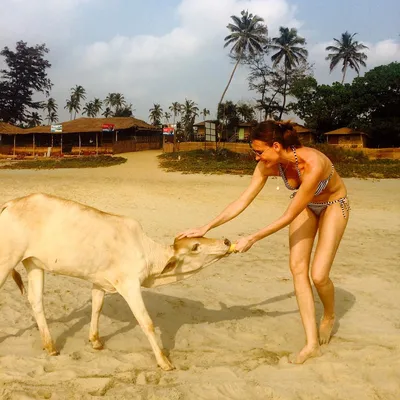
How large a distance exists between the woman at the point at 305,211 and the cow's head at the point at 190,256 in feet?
0.45

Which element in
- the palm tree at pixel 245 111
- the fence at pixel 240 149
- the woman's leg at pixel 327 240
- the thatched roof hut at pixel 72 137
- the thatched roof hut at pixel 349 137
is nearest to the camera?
the woman's leg at pixel 327 240

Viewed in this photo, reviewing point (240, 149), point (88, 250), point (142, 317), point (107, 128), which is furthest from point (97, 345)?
point (107, 128)

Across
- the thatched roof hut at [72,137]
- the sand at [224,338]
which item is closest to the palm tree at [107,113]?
the thatched roof hut at [72,137]

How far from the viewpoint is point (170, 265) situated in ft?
14.8

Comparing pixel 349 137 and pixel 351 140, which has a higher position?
pixel 349 137

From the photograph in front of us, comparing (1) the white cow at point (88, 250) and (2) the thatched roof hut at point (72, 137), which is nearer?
(1) the white cow at point (88, 250)

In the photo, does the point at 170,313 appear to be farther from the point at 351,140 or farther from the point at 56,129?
the point at 56,129

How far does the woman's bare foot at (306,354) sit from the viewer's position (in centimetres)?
416

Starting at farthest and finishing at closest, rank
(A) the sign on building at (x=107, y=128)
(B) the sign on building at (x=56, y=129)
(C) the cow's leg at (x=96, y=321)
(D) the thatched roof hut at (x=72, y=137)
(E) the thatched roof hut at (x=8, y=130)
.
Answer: (D) the thatched roof hut at (x=72, y=137), (E) the thatched roof hut at (x=8, y=130), (A) the sign on building at (x=107, y=128), (B) the sign on building at (x=56, y=129), (C) the cow's leg at (x=96, y=321)

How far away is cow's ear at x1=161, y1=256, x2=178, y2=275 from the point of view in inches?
176

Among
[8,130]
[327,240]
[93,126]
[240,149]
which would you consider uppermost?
[93,126]

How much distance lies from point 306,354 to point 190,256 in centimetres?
147

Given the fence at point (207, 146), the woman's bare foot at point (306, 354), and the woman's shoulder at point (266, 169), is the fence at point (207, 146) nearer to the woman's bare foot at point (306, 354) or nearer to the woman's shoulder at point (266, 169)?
the woman's shoulder at point (266, 169)

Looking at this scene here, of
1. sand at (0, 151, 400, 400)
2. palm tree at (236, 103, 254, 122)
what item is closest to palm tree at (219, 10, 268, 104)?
palm tree at (236, 103, 254, 122)
